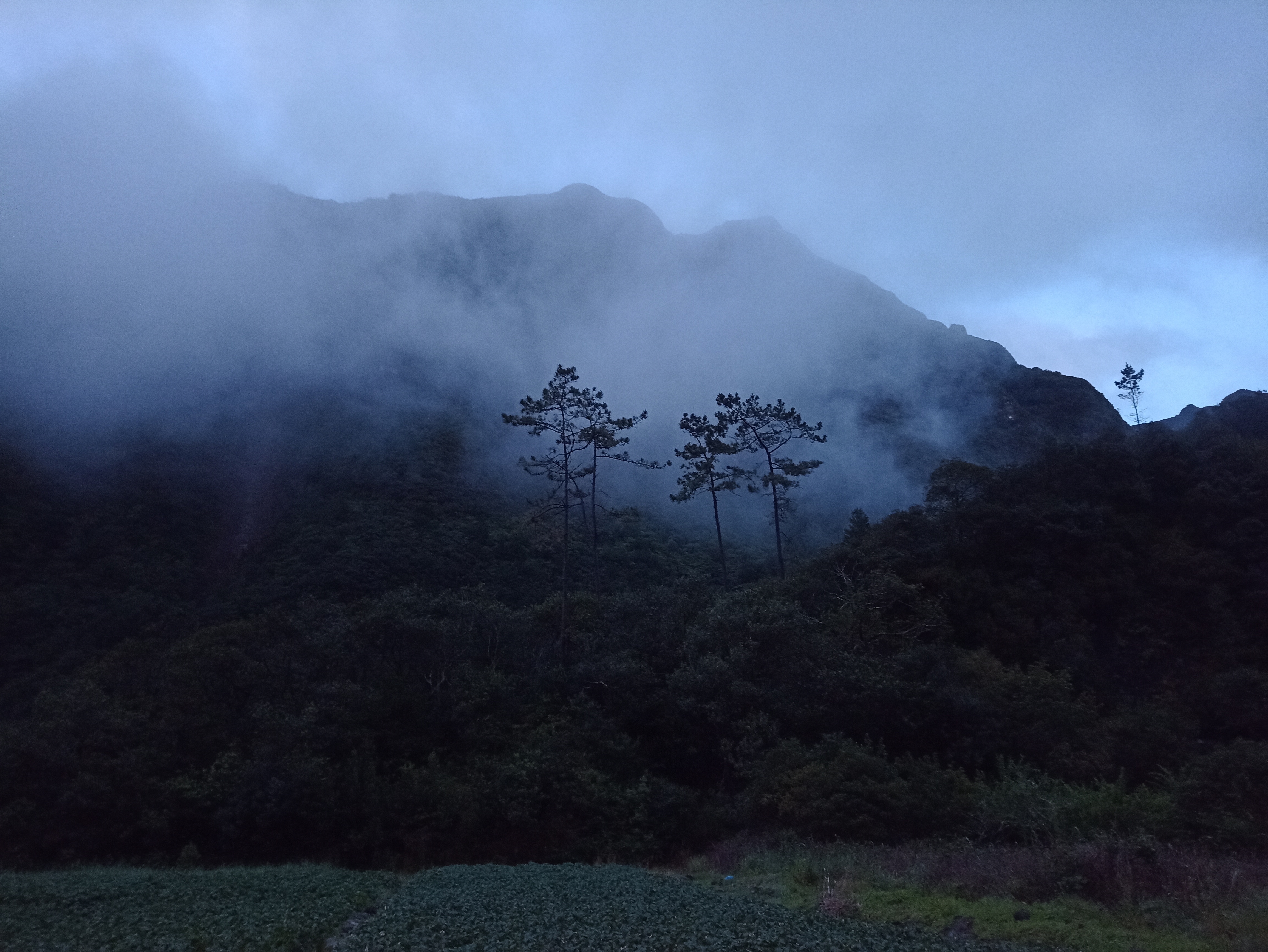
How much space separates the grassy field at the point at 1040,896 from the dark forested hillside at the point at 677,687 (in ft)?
13.9

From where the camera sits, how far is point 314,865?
24.5 meters

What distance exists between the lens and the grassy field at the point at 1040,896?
1051 cm

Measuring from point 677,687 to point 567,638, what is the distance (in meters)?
8.01

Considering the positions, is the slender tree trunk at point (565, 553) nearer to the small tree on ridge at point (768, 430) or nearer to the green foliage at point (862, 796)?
the small tree on ridge at point (768, 430)

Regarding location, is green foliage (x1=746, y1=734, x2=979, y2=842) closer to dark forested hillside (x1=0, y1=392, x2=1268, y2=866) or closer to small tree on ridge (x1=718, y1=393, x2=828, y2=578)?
dark forested hillside (x1=0, y1=392, x2=1268, y2=866)

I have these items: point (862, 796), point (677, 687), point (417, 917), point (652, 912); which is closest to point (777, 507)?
point (677, 687)

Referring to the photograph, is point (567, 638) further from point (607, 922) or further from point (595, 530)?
point (607, 922)

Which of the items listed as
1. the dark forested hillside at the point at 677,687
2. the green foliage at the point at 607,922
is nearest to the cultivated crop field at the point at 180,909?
the green foliage at the point at 607,922

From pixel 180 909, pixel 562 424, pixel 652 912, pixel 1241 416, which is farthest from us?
pixel 1241 416

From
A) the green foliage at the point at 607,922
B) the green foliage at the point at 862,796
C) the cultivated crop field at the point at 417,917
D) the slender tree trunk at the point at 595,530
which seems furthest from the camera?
the slender tree trunk at the point at 595,530

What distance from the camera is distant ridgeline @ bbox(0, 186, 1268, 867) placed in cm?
2616

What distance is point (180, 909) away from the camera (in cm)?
1561

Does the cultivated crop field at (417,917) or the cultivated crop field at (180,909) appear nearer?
the cultivated crop field at (417,917)

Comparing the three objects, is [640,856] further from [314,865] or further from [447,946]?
[447,946]
